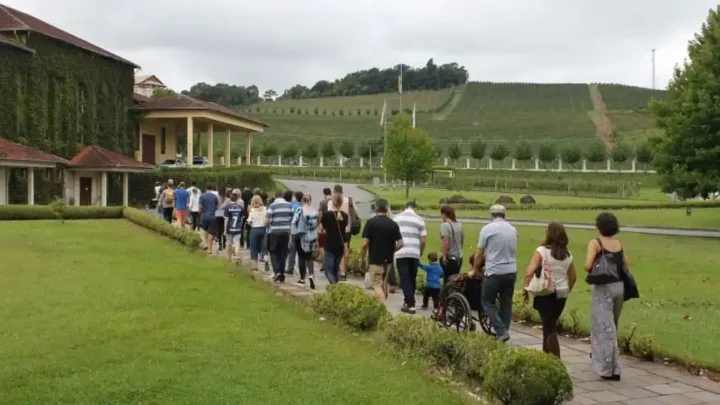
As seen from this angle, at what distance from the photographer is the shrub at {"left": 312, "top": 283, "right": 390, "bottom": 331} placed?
8.33 meters

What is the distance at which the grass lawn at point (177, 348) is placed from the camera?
581 centimetres

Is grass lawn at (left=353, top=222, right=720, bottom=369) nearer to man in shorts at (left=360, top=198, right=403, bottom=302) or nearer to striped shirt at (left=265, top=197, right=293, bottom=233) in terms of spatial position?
man in shorts at (left=360, top=198, right=403, bottom=302)

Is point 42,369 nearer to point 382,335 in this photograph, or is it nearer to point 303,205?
point 382,335

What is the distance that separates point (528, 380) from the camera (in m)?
5.39

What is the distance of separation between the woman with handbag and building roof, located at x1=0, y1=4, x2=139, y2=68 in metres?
33.7

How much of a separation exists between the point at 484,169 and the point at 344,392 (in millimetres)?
77760

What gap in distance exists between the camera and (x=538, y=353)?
18.7ft

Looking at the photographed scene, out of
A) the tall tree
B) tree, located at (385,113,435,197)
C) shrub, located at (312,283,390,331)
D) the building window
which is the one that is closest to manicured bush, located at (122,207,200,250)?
shrub, located at (312,283,390,331)

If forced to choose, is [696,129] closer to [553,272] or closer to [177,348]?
[553,272]

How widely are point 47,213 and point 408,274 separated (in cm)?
1954

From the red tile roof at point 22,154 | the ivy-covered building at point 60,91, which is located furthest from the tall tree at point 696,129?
the ivy-covered building at point 60,91

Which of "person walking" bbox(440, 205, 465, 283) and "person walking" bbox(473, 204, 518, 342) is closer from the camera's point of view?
"person walking" bbox(473, 204, 518, 342)

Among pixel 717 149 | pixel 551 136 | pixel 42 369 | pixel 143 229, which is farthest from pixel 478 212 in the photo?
pixel 551 136

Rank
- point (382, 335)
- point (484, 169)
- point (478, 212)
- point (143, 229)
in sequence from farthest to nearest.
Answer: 1. point (484, 169)
2. point (478, 212)
3. point (143, 229)
4. point (382, 335)
